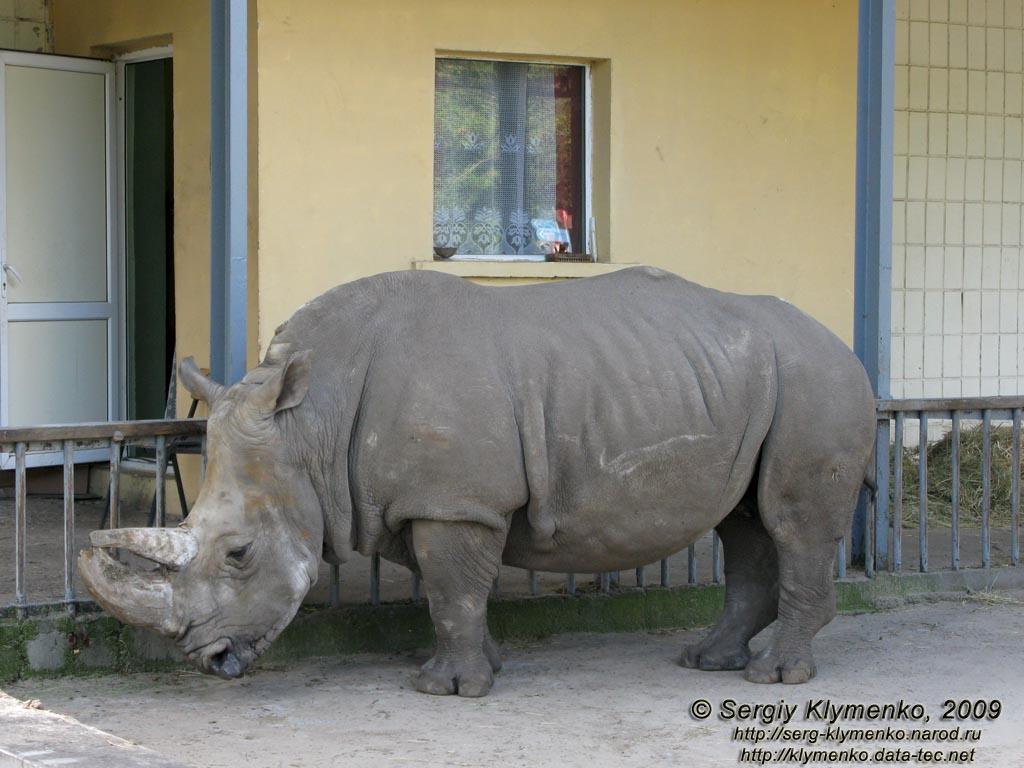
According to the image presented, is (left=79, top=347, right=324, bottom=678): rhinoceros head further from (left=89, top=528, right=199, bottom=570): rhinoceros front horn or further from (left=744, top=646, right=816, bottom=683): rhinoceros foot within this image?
(left=744, top=646, right=816, bottom=683): rhinoceros foot

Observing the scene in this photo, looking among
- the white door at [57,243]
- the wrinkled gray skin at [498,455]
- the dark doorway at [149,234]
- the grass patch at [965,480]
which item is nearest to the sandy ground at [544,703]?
the wrinkled gray skin at [498,455]

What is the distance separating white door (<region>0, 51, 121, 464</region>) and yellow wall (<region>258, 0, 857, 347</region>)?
2.06 meters

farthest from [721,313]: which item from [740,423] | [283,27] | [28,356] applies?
[28,356]

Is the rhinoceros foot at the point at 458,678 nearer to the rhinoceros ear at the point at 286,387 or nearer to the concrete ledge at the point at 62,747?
the rhinoceros ear at the point at 286,387

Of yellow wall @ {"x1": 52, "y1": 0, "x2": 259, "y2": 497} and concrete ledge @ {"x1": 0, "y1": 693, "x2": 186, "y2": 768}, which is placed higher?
yellow wall @ {"x1": 52, "y1": 0, "x2": 259, "y2": 497}

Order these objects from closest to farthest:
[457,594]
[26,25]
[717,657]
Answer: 1. [457,594]
2. [717,657]
3. [26,25]

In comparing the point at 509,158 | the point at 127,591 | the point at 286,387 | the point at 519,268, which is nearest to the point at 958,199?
the point at 509,158

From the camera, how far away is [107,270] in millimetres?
10086

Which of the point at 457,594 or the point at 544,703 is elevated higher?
the point at 457,594

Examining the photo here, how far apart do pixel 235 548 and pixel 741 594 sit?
7.53 ft

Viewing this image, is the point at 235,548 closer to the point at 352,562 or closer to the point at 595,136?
the point at 352,562

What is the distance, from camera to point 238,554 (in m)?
5.84

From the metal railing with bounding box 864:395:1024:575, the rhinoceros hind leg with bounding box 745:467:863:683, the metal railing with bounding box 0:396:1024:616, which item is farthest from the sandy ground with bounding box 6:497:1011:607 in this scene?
the rhinoceros hind leg with bounding box 745:467:863:683

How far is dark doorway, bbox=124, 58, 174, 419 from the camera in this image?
10.2 metres
